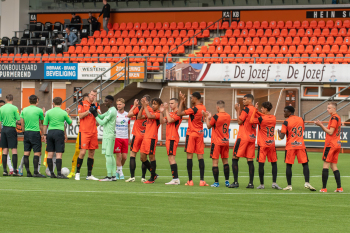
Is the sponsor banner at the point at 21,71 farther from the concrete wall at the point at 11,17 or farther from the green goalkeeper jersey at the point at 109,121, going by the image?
the green goalkeeper jersey at the point at 109,121

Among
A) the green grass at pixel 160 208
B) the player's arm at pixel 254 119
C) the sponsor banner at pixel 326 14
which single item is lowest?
the green grass at pixel 160 208

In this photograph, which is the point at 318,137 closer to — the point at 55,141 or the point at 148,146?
the point at 148,146

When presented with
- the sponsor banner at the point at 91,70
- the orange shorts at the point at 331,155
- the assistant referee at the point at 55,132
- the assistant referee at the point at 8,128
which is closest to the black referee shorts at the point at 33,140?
the assistant referee at the point at 55,132

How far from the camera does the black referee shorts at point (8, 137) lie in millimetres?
12377

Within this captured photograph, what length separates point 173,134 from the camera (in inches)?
432

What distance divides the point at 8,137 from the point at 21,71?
18686mm

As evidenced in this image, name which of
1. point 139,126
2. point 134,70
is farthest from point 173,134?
point 134,70

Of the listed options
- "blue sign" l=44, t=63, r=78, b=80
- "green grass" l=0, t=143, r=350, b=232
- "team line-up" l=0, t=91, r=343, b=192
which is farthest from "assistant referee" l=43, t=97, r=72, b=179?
"blue sign" l=44, t=63, r=78, b=80

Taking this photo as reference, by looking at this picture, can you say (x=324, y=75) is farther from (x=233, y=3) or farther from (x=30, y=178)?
(x=30, y=178)

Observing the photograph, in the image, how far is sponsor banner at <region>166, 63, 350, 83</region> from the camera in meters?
24.9

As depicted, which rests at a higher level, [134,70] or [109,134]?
[134,70]

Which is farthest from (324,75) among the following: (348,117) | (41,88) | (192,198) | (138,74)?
(192,198)

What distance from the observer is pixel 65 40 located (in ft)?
108

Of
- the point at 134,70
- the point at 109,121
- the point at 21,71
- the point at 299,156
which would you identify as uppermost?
the point at 21,71
